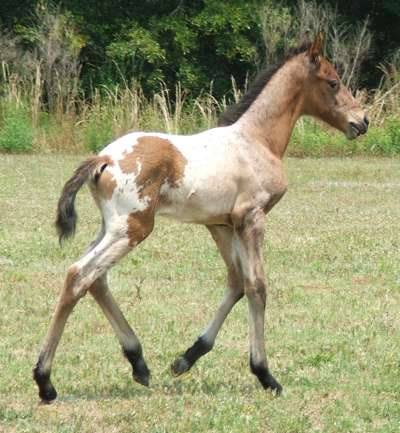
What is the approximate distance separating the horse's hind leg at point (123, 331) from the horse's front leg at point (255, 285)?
0.62 m

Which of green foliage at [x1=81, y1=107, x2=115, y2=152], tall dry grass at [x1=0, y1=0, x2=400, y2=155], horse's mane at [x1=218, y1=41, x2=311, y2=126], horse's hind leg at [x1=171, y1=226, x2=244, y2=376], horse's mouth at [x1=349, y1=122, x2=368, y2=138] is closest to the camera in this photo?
horse's hind leg at [x1=171, y1=226, x2=244, y2=376]

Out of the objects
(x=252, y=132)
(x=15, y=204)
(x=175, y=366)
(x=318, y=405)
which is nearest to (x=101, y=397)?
(x=175, y=366)

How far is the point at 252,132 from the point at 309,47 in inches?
27.4

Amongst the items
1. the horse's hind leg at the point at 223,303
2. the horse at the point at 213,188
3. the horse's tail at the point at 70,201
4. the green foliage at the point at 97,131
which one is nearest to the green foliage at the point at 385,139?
the green foliage at the point at 97,131

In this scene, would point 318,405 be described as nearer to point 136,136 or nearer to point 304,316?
point 136,136

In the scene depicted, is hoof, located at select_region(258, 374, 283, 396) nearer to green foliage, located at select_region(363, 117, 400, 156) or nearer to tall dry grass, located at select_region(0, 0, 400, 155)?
tall dry grass, located at select_region(0, 0, 400, 155)

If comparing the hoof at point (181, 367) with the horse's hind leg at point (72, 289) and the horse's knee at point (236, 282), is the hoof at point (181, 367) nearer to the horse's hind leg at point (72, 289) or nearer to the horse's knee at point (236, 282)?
the horse's knee at point (236, 282)

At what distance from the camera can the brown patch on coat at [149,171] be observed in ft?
21.5

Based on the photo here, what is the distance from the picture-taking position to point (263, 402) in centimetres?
665

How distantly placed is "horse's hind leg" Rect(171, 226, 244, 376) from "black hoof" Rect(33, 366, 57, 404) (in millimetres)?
1023

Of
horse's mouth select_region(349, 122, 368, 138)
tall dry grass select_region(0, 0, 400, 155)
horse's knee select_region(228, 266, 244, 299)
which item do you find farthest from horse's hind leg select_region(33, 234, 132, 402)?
tall dry grass select_region(0, 0, 400, 155)

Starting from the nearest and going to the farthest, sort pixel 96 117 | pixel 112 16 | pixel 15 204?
pixel 15 204 < pixel 96 117 < pixel 112 16

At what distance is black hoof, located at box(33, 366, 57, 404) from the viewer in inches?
253

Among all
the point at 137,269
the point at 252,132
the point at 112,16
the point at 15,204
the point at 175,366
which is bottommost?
the point at 112,16
